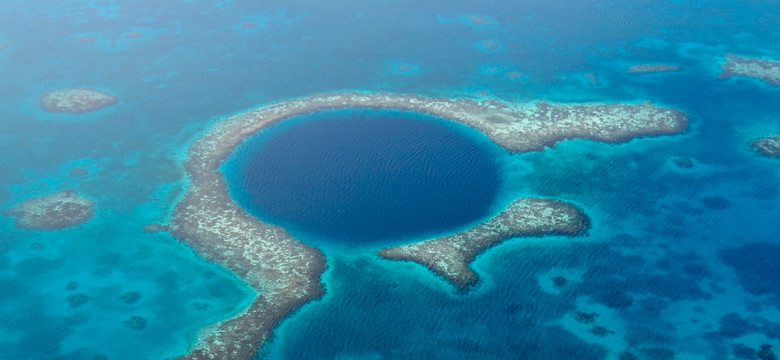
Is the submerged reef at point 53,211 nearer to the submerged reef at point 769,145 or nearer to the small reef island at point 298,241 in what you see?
the small reef island at point 298,241

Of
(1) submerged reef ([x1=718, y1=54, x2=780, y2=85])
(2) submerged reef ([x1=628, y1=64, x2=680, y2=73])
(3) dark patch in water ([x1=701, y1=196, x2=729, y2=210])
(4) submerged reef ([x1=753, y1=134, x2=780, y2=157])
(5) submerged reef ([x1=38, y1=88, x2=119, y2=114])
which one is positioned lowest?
(5) submerged reef ([x1=38, y1=88, x2=119, y2=114])

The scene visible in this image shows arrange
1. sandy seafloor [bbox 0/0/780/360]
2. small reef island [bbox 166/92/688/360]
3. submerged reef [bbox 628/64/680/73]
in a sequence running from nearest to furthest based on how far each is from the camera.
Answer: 1. sandy seafloor [bbox 0/0/780/360]
2. small reef island [bbox 166/92/688/360]
3. submerged reef [bbox 628/64/680/73]

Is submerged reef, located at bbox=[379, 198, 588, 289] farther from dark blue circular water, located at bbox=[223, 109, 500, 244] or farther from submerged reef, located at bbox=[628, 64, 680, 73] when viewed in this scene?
submerged reef, located at bbox=[628, 64, 680, 73]

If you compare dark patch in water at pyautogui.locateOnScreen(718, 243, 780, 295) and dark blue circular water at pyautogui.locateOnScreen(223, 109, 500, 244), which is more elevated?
dark patch in water at pyautogui.locateOnScreen(718, 243, 780, 295)

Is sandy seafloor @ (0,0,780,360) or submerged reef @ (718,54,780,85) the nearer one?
sandy seafloor @ (0,0,780,360)

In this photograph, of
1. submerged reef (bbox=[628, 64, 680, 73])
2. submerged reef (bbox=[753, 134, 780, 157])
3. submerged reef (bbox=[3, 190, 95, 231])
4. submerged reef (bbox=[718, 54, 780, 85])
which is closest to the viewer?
submerged reef (bbox=[3, 190, 95, 231])

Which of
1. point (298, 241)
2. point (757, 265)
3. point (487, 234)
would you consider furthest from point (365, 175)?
point (757, 265)

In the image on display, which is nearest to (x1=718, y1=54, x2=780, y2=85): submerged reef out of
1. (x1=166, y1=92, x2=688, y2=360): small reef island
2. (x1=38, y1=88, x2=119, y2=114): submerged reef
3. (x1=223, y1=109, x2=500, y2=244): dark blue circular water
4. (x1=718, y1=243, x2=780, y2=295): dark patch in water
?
(x1=166, y1=92, x2=688, y2=360): small reef island

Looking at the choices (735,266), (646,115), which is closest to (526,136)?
(646,115)
